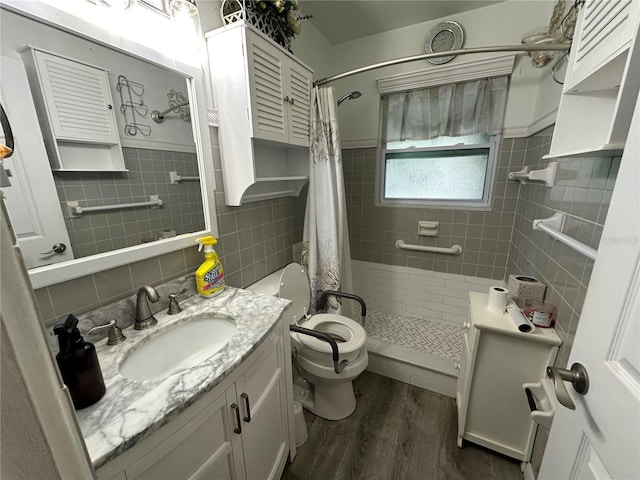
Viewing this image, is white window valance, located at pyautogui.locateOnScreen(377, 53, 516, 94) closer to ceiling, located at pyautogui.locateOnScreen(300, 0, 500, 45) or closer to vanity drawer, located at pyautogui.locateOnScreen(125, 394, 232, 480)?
ceiling, located at pyautogui.locateOnScreen(300, 0, 500, 45)

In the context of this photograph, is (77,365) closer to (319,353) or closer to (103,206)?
(103,206)

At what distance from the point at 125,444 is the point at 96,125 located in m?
0.95

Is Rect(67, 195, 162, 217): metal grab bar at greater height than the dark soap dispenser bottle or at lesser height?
greater

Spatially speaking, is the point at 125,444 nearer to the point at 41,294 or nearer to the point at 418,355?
the point at 41,294

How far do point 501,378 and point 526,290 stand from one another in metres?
0.45

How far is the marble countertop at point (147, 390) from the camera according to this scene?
0.56 m

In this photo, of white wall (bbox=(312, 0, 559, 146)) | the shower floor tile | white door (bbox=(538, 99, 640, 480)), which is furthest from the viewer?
the shower floor tile

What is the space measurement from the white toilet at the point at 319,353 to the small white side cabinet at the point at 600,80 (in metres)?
1.30

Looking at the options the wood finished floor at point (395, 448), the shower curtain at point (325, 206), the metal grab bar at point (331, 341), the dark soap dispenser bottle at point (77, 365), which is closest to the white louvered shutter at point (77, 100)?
the dark soap dispenser bottle at point (77, 365)

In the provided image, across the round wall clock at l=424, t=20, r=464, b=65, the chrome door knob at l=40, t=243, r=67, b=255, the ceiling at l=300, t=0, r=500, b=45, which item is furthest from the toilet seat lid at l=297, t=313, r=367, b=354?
the ceiling at l=300, t=0, r=500, b=45

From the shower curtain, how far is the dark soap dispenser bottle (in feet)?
4.21

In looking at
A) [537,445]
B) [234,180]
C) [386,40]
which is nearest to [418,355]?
[537,445]

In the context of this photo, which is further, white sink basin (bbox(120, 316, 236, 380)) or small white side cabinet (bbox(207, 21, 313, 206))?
small white side cabinet (bbox(207, 21, 313, 206))

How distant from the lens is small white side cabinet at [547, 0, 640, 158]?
54cm
